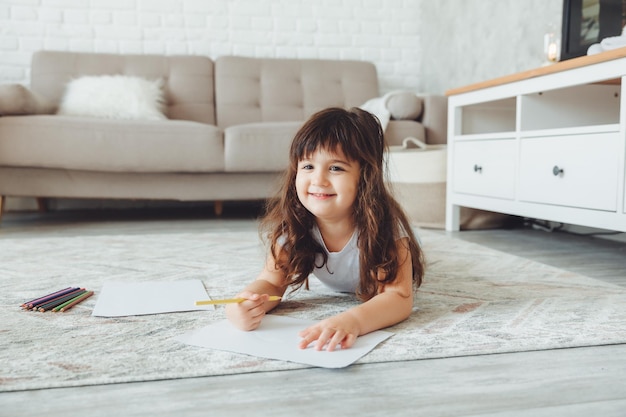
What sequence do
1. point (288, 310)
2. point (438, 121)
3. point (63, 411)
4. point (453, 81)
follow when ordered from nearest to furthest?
point (63, 411), point (288, 310), point (438, 121), point (453, 81)

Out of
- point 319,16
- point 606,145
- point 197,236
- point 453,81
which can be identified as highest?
point 319,16

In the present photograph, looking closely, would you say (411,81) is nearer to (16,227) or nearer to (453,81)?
(453,81)

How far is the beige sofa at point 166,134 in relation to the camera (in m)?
2.38

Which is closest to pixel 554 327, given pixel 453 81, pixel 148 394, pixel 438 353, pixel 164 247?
pixel 438 353

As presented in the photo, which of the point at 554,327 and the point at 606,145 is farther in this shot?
the point at 606,145

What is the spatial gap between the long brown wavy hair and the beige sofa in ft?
3.84

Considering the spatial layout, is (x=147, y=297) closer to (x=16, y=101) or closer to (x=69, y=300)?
(x=69, y=300)

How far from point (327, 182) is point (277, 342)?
11.0 inches

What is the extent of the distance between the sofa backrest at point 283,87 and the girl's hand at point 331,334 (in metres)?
2.30

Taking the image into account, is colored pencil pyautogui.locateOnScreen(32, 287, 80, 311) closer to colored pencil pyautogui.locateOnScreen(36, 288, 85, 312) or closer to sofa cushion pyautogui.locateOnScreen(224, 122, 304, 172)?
colored pencil pyautogui.locateOnScreen(36, 288, 85, 312)

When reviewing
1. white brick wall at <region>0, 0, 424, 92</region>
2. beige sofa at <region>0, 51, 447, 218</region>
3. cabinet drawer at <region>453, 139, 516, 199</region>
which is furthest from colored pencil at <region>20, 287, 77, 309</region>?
white brick wall at <region>0, 0, 424, 92</region>

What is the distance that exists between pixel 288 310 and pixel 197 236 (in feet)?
3.80

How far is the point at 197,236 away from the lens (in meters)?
2.20

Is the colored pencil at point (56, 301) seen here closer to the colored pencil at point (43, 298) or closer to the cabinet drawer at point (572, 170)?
the colored pencil at point (43, 298)
